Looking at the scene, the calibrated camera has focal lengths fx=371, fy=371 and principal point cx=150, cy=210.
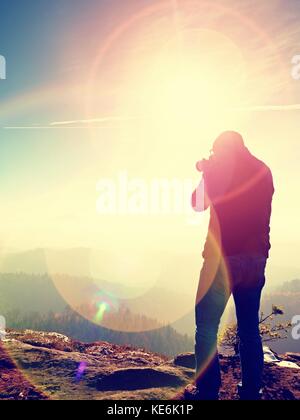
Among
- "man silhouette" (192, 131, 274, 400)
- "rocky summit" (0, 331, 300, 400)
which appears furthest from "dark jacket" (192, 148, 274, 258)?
"rocky summit" (0, 331, 300, 400)

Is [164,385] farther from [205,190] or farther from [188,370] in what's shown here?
[205,190]

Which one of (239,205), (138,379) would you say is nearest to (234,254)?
(239,205)

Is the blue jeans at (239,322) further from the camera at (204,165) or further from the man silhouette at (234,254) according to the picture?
the camera at (204,165)

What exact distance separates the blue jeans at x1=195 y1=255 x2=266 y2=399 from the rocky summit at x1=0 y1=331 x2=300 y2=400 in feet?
2.63

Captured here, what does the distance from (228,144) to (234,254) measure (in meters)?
1.78

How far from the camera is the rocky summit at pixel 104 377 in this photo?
6.22 metres

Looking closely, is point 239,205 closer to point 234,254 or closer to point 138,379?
point 234,254

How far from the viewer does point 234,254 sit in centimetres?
572

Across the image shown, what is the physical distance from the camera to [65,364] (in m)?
7.50

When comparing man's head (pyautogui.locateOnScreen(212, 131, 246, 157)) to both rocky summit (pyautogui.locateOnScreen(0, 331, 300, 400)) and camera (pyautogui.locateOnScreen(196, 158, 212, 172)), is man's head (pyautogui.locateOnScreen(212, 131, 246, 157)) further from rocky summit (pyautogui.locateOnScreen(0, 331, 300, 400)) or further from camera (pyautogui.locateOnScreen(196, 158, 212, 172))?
rocky summit (pyautogui.locateOnScreen(0, 331, 300, 400))

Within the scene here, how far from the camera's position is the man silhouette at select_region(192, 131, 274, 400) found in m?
5.65

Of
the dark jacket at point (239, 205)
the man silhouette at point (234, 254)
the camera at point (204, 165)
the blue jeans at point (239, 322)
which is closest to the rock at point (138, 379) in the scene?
the man silhouette at point (234, 254)
